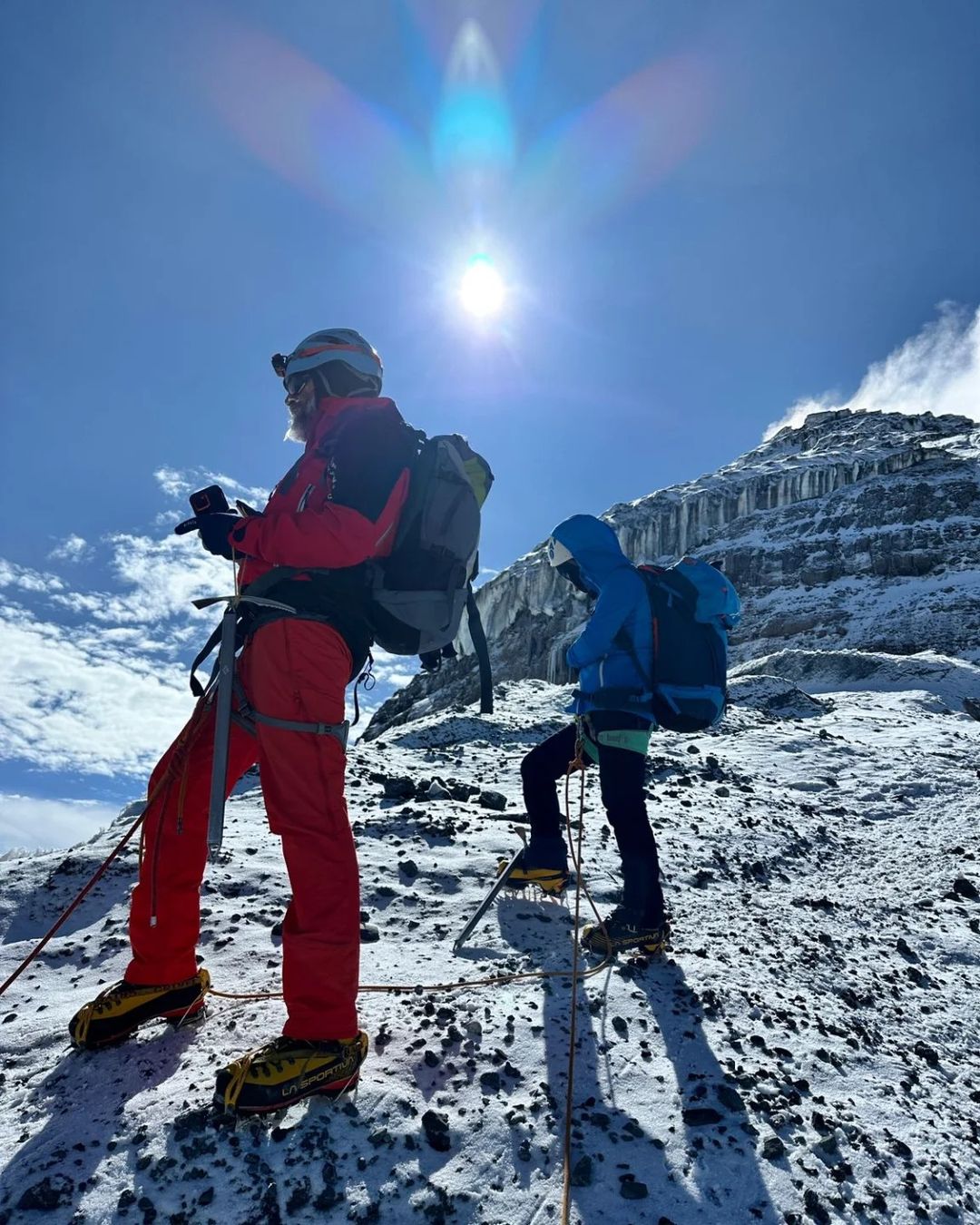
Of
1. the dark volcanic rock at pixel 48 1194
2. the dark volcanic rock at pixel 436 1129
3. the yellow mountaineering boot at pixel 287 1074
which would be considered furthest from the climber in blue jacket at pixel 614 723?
the dark volcanic rock at pixel 48 1194

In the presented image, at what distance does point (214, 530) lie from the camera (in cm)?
299

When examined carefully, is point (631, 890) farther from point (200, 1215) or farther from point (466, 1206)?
point (200, 1215)

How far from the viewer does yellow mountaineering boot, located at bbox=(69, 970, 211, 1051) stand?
2648 millimetres

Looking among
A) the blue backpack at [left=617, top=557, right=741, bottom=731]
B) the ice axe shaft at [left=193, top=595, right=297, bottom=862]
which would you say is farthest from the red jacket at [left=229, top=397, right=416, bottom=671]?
A: the blue backpack at [left=617, top=557, right=741, bottom=731]

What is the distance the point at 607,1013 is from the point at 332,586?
7.24ft

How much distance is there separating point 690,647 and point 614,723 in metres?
0.62

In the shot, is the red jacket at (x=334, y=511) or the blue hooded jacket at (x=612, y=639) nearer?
the red jacket at (x=334, y=511)

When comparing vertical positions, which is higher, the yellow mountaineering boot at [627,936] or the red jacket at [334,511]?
the red jacket at [334,511]

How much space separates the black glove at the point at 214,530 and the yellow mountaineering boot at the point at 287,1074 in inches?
73.9

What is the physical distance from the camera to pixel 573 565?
4609 mm

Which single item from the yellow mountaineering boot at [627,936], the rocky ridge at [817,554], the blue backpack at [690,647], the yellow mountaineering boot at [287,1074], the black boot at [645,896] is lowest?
the yellow mountaineering boot at [287,1074]

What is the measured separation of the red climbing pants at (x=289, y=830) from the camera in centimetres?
249

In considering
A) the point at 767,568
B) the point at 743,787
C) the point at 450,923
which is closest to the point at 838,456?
the point at 767,568

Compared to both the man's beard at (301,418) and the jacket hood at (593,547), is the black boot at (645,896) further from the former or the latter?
the man's beard at (301,418)
